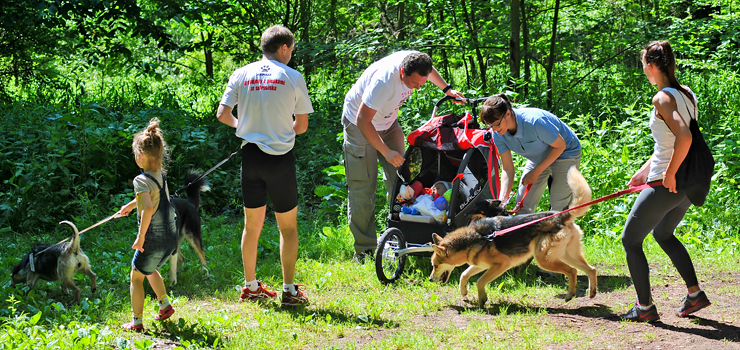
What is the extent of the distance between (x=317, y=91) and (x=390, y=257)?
8398 mm

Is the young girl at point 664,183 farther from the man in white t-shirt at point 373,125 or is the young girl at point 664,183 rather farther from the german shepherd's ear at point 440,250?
the man in white t-shirt at point 373,125

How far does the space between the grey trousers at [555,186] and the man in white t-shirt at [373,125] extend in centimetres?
118

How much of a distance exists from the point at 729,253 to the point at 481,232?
2.99 meters

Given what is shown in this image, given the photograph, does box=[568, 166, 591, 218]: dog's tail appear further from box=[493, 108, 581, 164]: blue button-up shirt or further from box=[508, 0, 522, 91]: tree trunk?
box=[508, 0, 522, 91]: tree trunk

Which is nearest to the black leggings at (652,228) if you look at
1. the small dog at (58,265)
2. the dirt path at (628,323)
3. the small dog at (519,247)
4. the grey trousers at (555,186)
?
the dirt path at (628,323)

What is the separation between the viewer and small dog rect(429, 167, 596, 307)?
4.46m

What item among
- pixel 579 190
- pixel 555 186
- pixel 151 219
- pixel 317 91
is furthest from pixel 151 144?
pixel 317 91

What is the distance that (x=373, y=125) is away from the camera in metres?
5.46

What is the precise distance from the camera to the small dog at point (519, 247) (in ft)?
14.6

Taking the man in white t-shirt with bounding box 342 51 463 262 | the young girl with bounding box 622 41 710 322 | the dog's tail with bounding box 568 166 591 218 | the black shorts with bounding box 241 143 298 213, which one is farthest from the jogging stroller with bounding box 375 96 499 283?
the young girl with bounding box 622 41 710 322

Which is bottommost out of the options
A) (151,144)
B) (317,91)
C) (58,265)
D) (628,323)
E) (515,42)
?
(628,323)

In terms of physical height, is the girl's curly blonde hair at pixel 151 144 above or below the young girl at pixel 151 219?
above

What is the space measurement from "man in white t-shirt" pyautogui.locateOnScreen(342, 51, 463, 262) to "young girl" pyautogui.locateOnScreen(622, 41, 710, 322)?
6.55ft

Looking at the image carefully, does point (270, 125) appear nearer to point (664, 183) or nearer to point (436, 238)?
point (436, 238)
